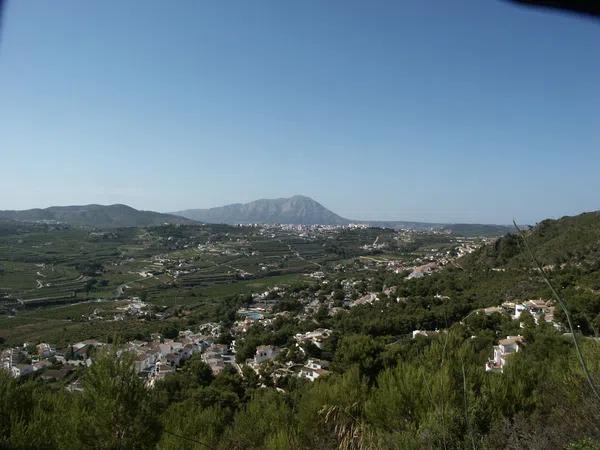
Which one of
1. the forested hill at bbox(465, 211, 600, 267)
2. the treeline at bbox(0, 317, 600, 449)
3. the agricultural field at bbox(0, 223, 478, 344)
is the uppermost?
the forested hill at bbox(465, 211, 600, 267)

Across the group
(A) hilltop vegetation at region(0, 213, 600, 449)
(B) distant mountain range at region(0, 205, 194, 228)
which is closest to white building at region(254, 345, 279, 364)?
(A) hilltop vegetation at region(0, 213, 600, 449)

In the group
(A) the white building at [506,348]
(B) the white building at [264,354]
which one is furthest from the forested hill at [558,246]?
(B) the white building at [264,354]

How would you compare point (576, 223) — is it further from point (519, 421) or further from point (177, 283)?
point (177, 283)

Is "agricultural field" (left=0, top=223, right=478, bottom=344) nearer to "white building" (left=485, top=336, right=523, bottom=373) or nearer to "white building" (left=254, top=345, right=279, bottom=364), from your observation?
"white building" (left=254, top=345, right=279, bottom=364)

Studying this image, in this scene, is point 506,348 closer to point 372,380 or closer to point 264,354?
point 372,380

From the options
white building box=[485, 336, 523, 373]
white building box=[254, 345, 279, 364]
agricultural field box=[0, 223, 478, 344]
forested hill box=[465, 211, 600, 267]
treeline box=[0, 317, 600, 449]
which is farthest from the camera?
agricultural field box=[0, 223, 478, 344]
